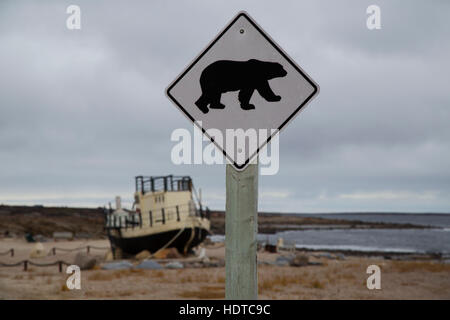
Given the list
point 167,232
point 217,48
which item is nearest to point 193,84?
point 217,48

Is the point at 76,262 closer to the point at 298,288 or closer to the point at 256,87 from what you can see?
the point at 298,288

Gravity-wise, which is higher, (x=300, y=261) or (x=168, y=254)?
(x=300, y=261)

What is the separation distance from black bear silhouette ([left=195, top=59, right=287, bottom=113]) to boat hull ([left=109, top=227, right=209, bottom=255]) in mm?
26168

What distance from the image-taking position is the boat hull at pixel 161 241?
28.7 m

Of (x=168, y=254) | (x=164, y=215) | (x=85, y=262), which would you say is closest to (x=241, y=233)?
(x=85, y=262)

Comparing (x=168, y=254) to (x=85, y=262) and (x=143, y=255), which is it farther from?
(x=85, y=262)

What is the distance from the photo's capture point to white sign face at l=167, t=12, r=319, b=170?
2828 millimetres

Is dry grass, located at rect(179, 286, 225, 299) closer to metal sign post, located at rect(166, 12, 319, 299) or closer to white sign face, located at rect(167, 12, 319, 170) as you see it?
metal sign post, located at rect(166, 12, 319, 299)

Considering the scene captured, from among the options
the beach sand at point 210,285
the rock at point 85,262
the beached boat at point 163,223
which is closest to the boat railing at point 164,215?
the beached boat at point 163,223

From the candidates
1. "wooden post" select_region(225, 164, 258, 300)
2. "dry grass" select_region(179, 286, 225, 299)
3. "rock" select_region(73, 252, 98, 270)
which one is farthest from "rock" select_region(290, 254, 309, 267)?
"wooden post" select_region(225, 164, 258, 300)

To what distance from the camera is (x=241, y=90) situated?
114 inches

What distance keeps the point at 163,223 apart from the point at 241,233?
25982mm
